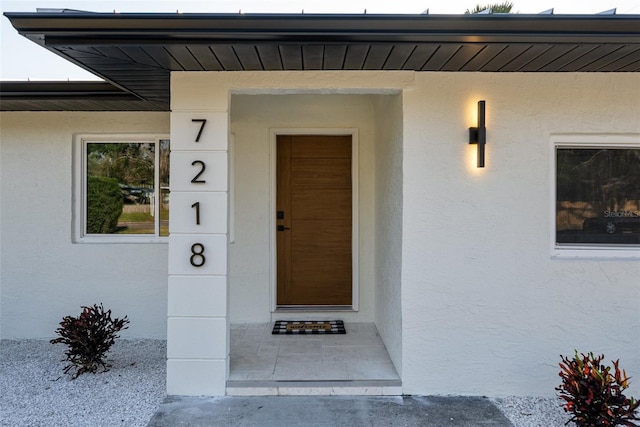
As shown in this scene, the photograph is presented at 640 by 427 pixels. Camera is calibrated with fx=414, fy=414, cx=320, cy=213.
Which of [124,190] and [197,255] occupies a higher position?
[124,190]

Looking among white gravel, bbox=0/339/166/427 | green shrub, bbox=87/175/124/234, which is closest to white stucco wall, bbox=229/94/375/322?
white gravel, bbox=0/339/166/427

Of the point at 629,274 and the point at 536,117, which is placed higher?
the point at 536,117

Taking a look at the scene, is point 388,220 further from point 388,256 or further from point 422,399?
point 422,399

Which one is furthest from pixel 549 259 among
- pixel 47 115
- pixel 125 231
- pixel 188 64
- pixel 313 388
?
pixel 47 115

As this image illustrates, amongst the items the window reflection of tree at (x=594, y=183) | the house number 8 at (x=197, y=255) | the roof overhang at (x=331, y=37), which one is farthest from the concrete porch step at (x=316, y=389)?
the roof overhang at (x=331, y=37)

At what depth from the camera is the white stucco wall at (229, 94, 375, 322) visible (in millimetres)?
5043

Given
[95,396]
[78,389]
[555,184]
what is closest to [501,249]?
[555,184]

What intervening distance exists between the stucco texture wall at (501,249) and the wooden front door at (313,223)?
6.39 ft

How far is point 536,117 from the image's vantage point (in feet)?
11.0

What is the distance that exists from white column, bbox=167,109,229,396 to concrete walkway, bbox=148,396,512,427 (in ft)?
0.78

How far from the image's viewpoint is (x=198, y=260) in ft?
11.0

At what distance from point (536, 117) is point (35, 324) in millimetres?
→ 5669

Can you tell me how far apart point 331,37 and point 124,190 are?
346cm

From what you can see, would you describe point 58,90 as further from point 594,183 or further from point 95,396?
point 594,183
